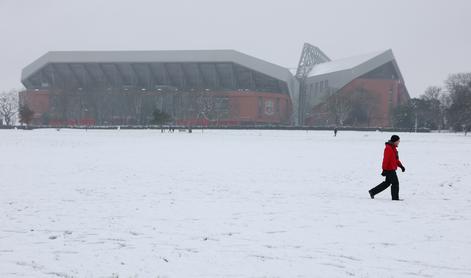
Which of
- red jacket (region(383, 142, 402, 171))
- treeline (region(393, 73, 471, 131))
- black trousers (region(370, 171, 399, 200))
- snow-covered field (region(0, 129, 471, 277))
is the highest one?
treeline (region(393, 73, 471, 131))

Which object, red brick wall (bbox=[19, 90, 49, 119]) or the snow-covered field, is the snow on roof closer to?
red brick wall (bbox=[19, 90, 49, 119])

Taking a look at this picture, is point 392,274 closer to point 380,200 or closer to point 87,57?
point 380,200

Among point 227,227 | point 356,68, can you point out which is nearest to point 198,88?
point 356,68

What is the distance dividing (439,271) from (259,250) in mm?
1948

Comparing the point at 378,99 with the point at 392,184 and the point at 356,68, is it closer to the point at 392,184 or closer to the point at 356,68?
the point at 356,68

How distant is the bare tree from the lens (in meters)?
98.1

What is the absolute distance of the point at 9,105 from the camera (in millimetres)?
103500

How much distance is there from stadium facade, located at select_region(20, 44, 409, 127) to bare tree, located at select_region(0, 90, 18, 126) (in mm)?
2582

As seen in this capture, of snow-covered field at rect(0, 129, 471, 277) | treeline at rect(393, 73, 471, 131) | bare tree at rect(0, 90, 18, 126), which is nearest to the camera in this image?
snow-covered field at rect(0, 129, 471, 277)

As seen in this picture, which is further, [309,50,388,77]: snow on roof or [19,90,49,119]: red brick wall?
[19,90,49,119]: red brick wall

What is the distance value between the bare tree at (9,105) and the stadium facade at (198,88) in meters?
2.58

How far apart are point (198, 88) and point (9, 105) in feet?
127

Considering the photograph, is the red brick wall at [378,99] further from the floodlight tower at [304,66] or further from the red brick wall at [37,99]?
the red brick wall at [37,99]

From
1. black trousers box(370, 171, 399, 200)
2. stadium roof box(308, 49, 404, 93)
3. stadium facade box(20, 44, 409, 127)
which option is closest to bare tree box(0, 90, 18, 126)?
A: stadium facade box(20, 44, 409, 127)
